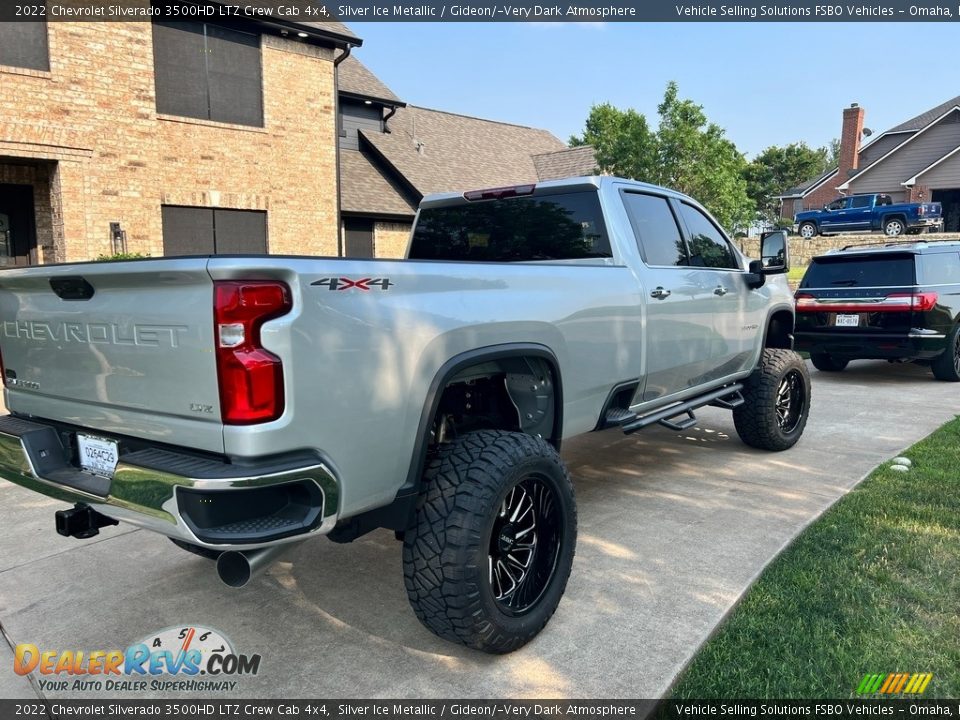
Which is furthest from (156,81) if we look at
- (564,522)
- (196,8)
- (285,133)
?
(564,522)

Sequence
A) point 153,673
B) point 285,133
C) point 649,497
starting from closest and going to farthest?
point 153,673, point 649,497, point 285,133

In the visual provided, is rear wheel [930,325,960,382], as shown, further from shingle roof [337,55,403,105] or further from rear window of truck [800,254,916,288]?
shingle roof [337,55,403,105]

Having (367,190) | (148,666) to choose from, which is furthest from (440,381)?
(367,190)

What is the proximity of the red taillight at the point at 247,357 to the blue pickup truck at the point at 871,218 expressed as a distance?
101 ft

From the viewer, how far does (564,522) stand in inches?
121

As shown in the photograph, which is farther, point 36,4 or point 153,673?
point 36,4

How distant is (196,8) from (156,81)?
1.43m

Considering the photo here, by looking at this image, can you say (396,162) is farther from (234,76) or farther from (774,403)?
(774,403)

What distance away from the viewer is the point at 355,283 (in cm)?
234

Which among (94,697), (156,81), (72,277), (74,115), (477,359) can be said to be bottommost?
(94,697)

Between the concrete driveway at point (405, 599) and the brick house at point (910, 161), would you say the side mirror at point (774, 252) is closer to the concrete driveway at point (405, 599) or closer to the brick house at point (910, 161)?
the concrete driveway at point (405, 599)

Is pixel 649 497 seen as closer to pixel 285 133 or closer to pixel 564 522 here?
pixel 564 522

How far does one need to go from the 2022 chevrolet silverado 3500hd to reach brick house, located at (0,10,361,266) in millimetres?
9235

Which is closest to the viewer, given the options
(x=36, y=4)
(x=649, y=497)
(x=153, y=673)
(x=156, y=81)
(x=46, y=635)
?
(x=153, y=673)
